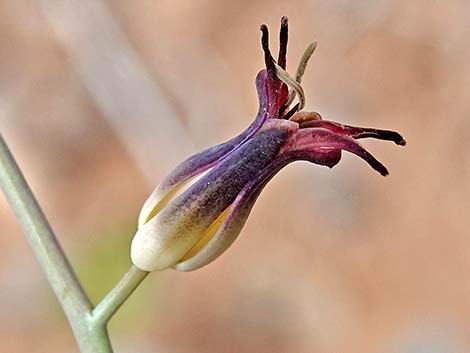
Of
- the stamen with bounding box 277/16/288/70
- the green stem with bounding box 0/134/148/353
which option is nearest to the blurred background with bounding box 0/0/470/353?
the green stem with bounding box 0/134/148/353

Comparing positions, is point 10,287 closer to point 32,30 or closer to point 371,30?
point 32,30

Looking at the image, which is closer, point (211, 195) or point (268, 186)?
point (211, 195)

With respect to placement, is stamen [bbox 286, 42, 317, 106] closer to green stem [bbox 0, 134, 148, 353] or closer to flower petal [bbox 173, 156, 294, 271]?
flower petal [bbox 173, 156, 294, 271]

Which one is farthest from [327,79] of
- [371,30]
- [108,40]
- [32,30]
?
[32,30]

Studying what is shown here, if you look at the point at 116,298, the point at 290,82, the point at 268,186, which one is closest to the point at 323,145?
the point at 290,82

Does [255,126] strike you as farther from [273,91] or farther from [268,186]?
[268,186]

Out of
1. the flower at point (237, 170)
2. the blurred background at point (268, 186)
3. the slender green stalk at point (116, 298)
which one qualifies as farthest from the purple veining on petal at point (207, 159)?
the blurred background at point (268, 186)

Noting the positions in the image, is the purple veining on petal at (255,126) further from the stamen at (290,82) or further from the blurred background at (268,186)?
the blurred background at (268,186)
